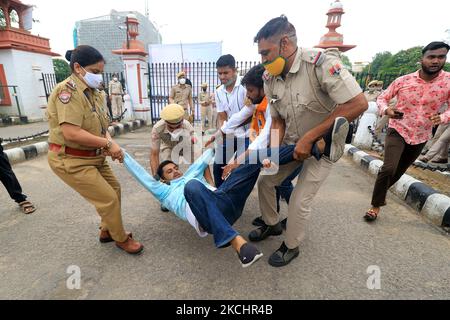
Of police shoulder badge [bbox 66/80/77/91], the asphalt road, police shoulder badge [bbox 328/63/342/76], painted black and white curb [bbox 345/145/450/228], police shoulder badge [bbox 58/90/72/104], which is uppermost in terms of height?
police shoulder badge [bbox 328/63/342/76]

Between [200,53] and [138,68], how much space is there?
10.6 ft

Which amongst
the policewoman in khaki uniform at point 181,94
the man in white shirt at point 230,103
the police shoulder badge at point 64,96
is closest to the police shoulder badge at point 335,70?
the man in white shirt at point 230,103

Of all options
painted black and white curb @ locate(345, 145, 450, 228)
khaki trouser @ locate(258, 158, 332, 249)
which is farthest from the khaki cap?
painted black and white curb @ locate(345, 145, 450, 228)

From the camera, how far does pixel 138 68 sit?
31.5 feet

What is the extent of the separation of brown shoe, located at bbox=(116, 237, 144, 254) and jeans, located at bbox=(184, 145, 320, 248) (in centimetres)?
68

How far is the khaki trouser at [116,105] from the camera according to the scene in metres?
9.26

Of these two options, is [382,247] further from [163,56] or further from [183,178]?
[163,56]

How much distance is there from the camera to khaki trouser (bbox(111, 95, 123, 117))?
9.26 metres

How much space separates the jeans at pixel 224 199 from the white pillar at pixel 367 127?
492 cm

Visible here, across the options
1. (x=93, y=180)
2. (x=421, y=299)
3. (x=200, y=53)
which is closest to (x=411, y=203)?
(x=421, y=299)

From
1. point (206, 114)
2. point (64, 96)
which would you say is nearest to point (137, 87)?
point (206, 114)

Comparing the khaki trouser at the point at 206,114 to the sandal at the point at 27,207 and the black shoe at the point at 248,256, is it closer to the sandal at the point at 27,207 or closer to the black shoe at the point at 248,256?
the sandal at the point at 27,207

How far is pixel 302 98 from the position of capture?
189 cm

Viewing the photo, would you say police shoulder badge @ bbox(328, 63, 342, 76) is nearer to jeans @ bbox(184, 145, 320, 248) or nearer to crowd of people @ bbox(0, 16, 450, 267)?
crowd of people @ bbox(0, 16, 450, 267)
